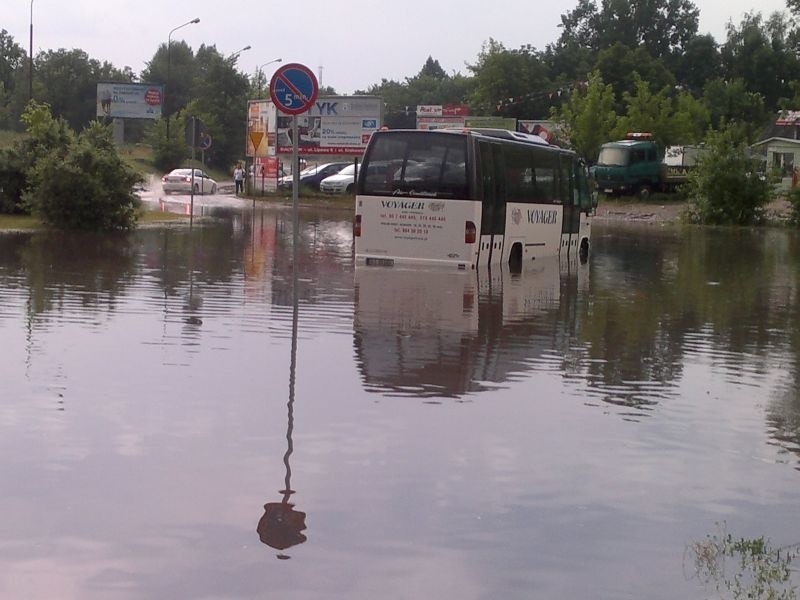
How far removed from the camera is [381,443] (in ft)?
26.9

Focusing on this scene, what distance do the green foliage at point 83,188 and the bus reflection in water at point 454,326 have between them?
365 inches

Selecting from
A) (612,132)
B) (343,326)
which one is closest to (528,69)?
(612,132)

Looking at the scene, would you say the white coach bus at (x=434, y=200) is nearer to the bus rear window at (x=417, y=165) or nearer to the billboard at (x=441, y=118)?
the bus rear window at (x=417, y=165)

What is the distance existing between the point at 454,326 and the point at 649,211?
151 ft

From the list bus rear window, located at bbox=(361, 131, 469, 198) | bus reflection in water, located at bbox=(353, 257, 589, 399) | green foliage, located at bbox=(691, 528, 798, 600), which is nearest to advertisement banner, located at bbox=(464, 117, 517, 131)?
bus rear window, located at bbox=(361, 131, 469, 198)

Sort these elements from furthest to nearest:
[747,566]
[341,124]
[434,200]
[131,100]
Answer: [131,100], [341,124], [434,200], [747,566]

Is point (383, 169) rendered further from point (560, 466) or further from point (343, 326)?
point (560, 466)

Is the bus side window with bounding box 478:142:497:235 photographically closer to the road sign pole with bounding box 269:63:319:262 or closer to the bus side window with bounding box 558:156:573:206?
the bus side window with bounding box 558:156:573:206

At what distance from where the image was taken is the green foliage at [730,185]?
160 ft

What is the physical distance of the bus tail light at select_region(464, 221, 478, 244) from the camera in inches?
859

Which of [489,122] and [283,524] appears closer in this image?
[283,524]

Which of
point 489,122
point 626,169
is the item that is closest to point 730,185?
point 626,169

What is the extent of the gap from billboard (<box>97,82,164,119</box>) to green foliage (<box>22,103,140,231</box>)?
6523 cm

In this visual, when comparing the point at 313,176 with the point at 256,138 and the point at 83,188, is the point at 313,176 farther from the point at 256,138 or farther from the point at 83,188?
the point at 83,188
